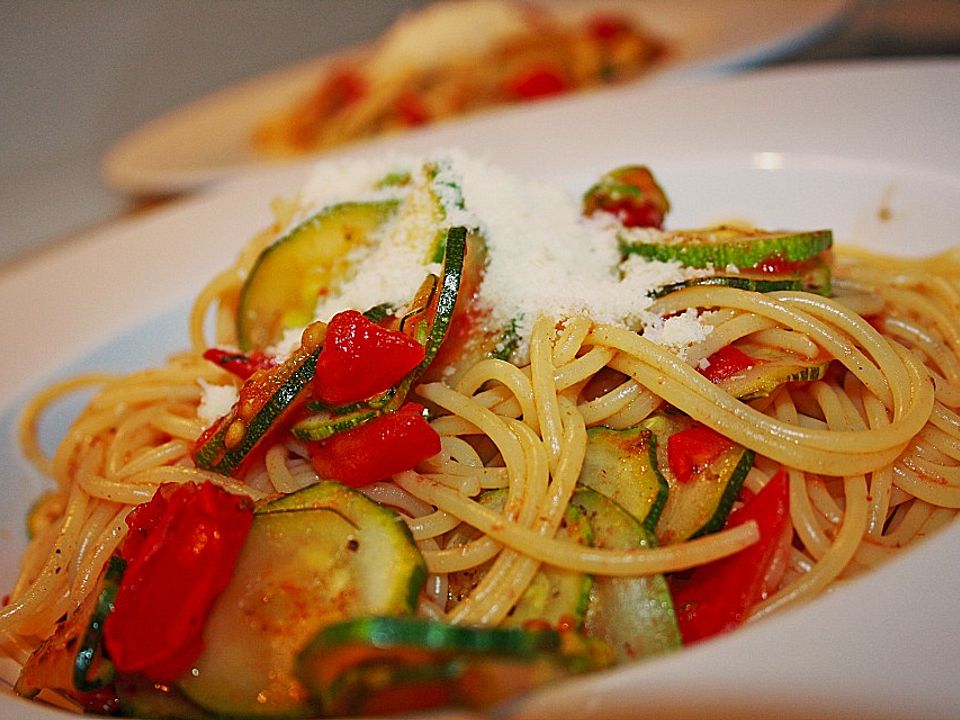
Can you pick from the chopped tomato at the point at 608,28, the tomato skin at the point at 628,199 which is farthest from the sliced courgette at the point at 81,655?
the chopped tomato at the point at 608,28

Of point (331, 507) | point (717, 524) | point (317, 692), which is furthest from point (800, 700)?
point (331, 507)

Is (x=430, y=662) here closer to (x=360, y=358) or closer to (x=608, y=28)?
(x=360, y=358)

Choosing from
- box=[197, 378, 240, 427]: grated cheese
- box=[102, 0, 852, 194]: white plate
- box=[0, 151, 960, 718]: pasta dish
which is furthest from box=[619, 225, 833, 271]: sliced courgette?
box=[102, 0, 852, 194]: white plate

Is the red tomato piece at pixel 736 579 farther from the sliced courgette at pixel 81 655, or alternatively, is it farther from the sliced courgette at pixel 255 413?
the sliced courgette at pixel 81 655

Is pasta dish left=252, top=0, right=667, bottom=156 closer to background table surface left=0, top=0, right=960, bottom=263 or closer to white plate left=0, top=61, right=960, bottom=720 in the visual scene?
background table surface left=0, top=0, right=960, bottom=263

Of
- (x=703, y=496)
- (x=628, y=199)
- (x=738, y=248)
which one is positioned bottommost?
(x=703, y=496)

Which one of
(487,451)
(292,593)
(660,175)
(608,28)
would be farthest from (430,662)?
(608,28)
